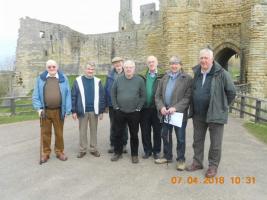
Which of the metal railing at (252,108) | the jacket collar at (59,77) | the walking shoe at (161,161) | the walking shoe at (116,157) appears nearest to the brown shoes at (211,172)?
the walking shoe at (161,161)

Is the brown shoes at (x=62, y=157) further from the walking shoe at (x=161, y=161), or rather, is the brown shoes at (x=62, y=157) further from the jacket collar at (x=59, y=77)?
the walking shoe at (x=161, y=161)

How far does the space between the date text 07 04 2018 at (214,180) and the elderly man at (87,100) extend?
200 cm

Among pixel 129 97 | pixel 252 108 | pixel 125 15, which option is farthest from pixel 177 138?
pixel 125 15

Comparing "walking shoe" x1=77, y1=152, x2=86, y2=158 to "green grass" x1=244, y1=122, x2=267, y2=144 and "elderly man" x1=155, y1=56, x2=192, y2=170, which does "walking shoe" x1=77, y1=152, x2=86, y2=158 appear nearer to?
"elderly man" x1=155, y1=56, x2=192, y2=170

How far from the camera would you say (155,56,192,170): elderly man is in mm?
5617

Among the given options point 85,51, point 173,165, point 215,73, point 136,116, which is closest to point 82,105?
point 136,116

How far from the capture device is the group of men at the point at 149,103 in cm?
533

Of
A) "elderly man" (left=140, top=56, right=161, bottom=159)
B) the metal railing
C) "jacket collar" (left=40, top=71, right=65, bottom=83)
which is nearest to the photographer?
"elderly man" (left=140, top=56, right=161, bottom=159)

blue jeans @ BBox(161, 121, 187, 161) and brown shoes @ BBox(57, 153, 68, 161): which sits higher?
blue jeans @ BBox(161, 121, 187, 161)

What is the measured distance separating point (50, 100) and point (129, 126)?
152 cm

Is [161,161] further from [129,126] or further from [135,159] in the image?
[129,126]

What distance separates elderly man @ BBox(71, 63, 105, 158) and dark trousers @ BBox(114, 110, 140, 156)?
20.7 inches

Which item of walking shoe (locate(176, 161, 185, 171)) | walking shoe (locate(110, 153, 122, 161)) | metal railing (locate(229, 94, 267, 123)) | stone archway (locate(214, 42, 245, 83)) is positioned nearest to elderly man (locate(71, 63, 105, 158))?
walking shoe (locate(110, 153, 122, 161))

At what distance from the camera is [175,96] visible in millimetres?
5668
